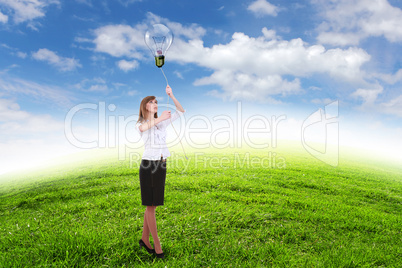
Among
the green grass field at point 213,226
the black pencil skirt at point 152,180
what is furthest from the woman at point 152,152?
the green grass field at point 213,226

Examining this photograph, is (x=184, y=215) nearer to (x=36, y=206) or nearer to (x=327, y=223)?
(x=327, y=223)

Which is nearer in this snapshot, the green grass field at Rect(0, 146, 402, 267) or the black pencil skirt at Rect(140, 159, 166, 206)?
the black pencil skirt at Rect(140, 159, 166, 206)

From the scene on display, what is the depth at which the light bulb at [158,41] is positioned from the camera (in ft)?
21.0

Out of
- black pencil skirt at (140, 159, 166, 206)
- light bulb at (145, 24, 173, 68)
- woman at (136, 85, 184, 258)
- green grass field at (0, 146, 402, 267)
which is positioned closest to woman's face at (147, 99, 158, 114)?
woman at (136, 85, 184, 258)

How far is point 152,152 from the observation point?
5.74 meters

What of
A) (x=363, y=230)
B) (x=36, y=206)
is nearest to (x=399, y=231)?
(x=363, y=230)

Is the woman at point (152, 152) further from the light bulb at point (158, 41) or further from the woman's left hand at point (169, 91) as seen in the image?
the light bulb at point (158, 41)

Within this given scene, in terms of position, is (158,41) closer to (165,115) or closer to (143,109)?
(143,109)

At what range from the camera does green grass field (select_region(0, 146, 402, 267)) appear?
6539mm

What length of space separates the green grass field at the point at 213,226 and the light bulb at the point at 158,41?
200 inches

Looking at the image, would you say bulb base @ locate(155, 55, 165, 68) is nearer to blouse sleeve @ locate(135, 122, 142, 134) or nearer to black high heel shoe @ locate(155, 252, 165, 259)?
blouse sleeve @ locate(135, 122, 142, 134)

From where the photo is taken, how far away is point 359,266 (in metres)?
6.66

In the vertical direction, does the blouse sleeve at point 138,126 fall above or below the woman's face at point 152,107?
below

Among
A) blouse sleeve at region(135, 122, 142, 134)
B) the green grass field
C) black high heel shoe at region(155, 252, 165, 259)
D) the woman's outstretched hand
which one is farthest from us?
the green grass field
